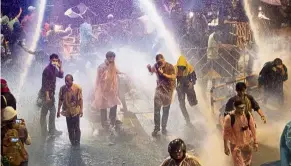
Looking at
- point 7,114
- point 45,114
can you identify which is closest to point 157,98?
point 45,114

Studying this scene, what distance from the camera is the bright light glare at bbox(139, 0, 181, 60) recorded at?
1768 cm

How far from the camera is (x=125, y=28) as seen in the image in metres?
20.0

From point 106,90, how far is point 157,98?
4.85 feet

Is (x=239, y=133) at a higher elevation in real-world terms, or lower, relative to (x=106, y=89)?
lower

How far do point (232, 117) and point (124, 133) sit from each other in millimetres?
4152

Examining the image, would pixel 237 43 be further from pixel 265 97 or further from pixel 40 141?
pixel 40 141

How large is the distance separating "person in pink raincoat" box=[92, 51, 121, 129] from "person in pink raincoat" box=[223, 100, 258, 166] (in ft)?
14.3

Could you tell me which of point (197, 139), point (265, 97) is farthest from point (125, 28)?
point (197, 139)

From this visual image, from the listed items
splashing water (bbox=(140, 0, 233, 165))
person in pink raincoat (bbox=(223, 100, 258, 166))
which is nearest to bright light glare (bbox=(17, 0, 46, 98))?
splashing water (bbox=(140, 0, 233, 165))

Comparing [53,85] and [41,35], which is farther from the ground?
[41,35]

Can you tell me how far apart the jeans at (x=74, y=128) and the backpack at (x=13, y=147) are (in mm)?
2895

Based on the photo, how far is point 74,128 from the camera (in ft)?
30.7

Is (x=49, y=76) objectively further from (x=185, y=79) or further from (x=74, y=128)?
(x=185, y=79)

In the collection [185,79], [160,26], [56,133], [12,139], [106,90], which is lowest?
[56,133]
